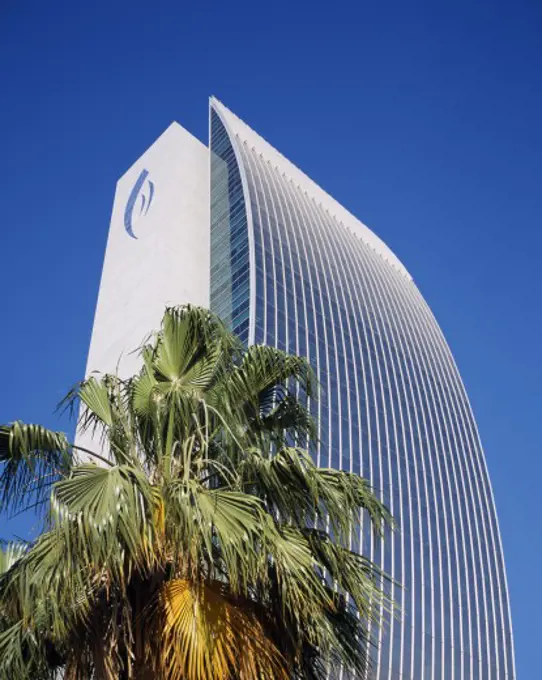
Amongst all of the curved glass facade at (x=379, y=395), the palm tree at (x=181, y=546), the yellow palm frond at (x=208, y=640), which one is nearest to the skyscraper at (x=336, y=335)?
the curved glass facade at (x=379, y=395)

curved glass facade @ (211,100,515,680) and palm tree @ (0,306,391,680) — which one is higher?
curved glass facade @ (211,100,515,680)

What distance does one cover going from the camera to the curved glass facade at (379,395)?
145 feet

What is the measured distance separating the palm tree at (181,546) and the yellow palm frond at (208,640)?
14 mm

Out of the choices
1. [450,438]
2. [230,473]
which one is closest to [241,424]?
[230,473]

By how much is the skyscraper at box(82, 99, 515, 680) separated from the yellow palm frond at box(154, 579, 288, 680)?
102 feet

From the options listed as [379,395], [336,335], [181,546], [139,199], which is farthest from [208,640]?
[139,199]

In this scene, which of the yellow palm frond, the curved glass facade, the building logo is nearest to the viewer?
the yellow palm frond

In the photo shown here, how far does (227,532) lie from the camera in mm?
8406

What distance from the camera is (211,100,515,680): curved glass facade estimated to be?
44.1 metres

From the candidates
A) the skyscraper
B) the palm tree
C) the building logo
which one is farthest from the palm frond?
the building logo

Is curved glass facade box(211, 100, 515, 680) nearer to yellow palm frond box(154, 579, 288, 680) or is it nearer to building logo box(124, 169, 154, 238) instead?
building logo box(124, 169, 154, 238)

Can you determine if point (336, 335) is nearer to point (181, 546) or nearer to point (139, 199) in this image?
point (139, 199)

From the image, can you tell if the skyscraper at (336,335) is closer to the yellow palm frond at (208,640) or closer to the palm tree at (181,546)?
the palm tree at (181,546)

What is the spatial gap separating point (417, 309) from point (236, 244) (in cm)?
2401
